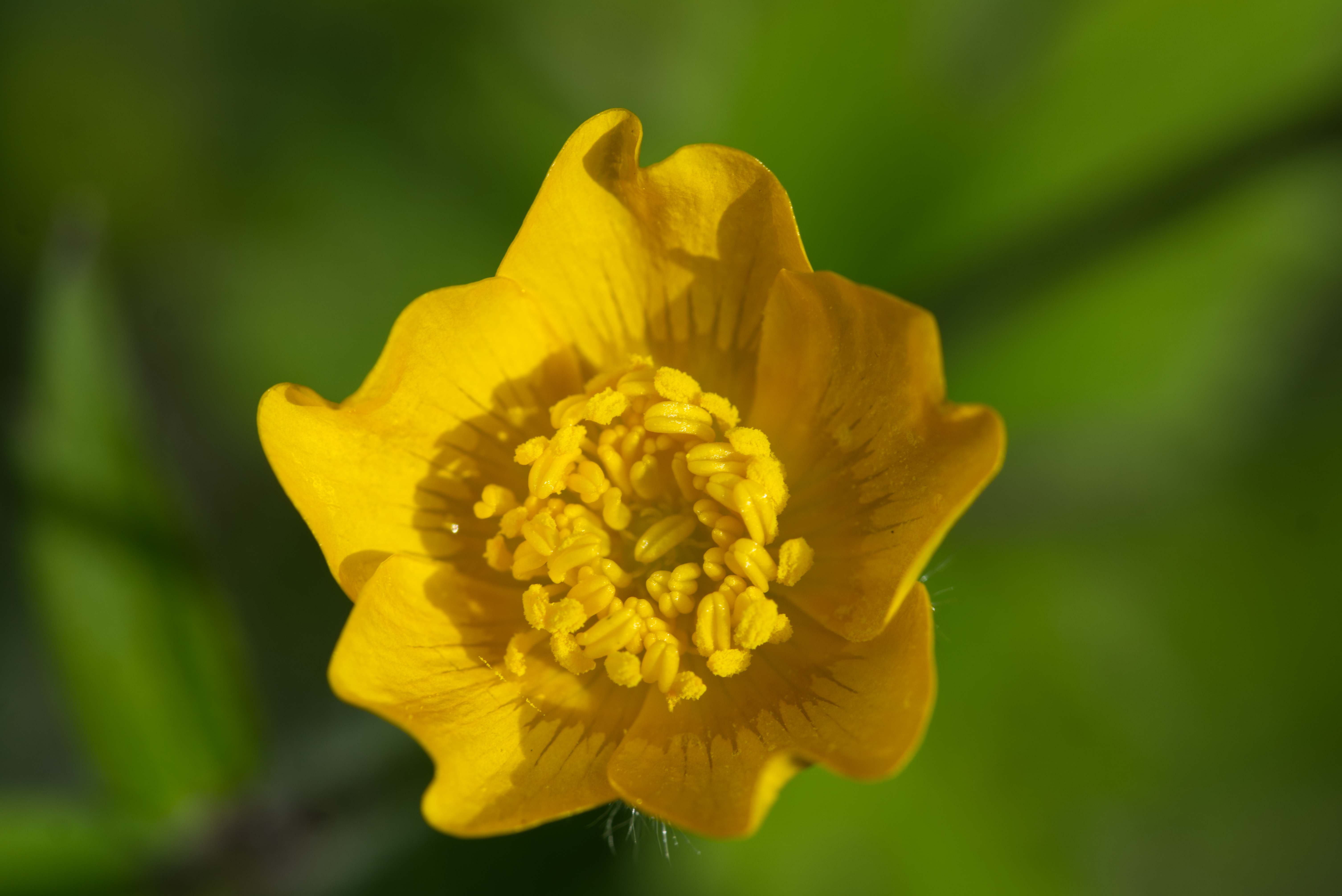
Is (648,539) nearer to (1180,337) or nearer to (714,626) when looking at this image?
(714,626)

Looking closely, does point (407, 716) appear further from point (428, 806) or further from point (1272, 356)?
point (1272, 356)

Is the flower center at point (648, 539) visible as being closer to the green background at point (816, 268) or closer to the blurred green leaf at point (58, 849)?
the green background at point (816, 268)

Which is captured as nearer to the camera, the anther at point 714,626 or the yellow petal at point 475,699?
the yellow petal at point 475,699

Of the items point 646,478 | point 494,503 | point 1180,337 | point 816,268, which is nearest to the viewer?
point 494,503

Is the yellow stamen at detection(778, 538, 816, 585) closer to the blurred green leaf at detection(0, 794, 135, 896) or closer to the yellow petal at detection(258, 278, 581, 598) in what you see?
the yellow petal at detection(258, 278, 581, 598)

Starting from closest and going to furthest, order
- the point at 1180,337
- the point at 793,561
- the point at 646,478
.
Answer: the point at 793,561 < the point at 646,478 < the point at 1180,337

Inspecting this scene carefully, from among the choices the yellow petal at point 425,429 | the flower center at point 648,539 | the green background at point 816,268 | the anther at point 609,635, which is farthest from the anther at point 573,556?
the green background at point 816,268

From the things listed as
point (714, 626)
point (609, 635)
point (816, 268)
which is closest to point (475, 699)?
point (609, 635)
